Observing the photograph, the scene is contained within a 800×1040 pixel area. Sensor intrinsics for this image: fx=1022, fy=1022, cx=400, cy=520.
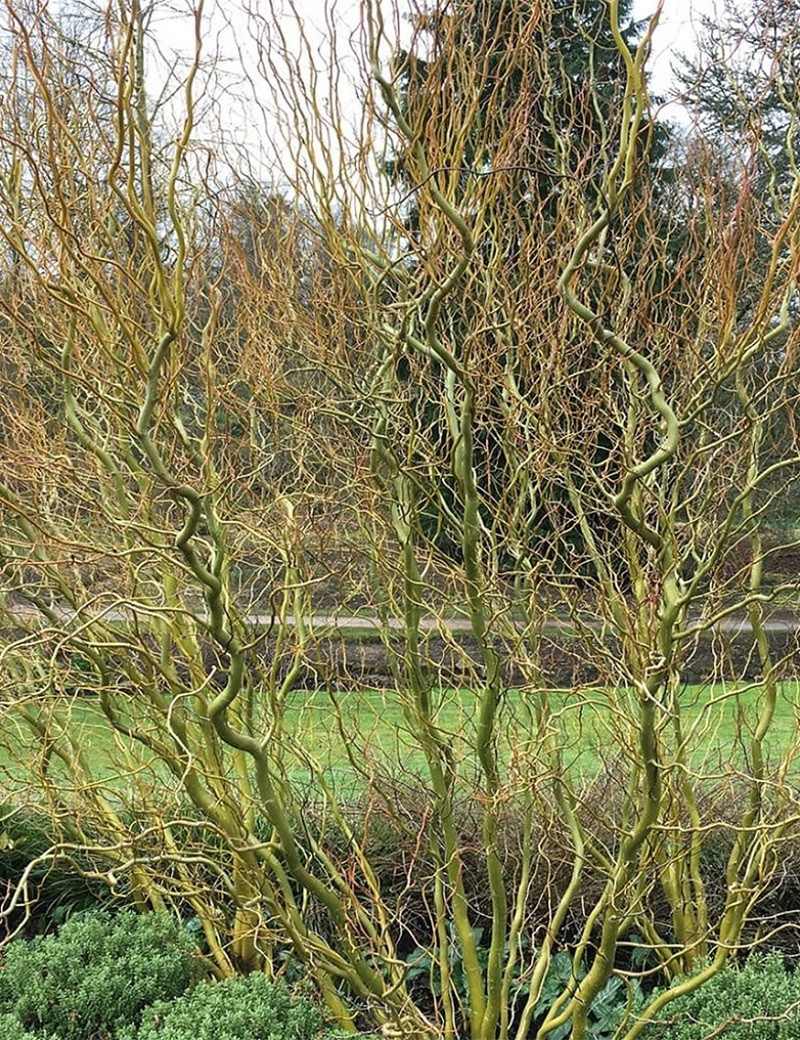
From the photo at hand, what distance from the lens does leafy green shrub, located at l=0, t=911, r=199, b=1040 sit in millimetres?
3947

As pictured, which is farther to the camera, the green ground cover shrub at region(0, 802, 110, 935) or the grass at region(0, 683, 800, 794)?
the green ground cover shrub at region(0, 802, 110, 935)

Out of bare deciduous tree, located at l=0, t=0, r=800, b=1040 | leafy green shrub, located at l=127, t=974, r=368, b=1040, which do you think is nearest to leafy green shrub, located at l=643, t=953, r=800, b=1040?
bare deciduous tree, located at l=0, t=0, r=800, b=1040

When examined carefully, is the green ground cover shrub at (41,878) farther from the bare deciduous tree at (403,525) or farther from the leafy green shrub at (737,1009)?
the leafy green shrub at (737,1009)

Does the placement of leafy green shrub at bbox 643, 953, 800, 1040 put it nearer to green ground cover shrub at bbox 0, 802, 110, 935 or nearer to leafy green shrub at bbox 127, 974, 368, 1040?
leafy green shrub at bbox 127, 974, 368, 1040

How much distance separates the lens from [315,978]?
3.95 meters

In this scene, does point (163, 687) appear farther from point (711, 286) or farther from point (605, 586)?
point (711, 286)

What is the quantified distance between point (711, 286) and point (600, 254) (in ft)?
3.64

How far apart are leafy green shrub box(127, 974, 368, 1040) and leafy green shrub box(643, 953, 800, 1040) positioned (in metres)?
1.24

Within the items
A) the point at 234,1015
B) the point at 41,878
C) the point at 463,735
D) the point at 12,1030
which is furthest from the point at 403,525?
the point at 41,878

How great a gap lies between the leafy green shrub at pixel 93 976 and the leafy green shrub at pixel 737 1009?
6.28 ft

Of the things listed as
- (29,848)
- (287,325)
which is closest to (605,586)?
(287,325)

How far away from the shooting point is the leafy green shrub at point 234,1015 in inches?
140

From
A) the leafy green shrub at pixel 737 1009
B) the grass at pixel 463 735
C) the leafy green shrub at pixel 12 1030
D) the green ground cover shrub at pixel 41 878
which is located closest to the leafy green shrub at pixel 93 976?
the leafy green shrub at pixel 12 1030

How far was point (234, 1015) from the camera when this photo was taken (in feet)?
11.8
